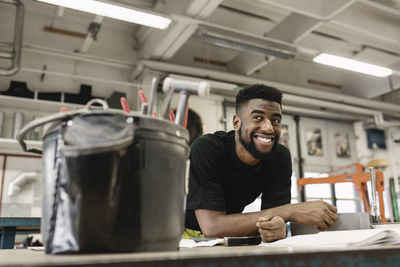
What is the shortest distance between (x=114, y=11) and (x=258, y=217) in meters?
2.91

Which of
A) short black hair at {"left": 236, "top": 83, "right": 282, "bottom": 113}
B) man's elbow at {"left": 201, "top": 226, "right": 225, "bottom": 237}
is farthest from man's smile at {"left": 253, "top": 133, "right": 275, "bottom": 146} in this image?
man's elbow at {"left": 201, "top": 226, "right": 225, "bottom": 237}

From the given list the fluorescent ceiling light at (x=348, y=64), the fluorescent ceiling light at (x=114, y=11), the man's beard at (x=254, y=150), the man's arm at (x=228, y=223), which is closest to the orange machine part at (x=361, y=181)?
the fluorescent ceiling light at (x=348, y=64)

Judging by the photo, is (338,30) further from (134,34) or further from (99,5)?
(99,5)

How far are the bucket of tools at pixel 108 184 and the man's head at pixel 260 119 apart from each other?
38.3 inches

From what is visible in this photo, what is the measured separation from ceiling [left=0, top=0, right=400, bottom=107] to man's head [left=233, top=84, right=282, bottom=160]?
256cm

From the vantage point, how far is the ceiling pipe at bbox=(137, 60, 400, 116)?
17.2ft

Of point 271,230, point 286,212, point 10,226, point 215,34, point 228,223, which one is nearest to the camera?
point 271,230

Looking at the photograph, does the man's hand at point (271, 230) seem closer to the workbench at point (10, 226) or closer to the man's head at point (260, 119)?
the man's head at point (260, 119)

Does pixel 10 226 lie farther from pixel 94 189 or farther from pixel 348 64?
pixel 348 64

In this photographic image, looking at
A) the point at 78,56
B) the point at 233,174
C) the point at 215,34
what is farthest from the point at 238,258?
the point at 78,56

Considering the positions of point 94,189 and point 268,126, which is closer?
point 94,189

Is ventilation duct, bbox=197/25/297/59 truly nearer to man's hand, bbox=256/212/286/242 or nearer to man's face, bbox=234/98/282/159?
man's face, bbox=234/98/282/159

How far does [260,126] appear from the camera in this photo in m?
1.54

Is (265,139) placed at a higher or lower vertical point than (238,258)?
higher
